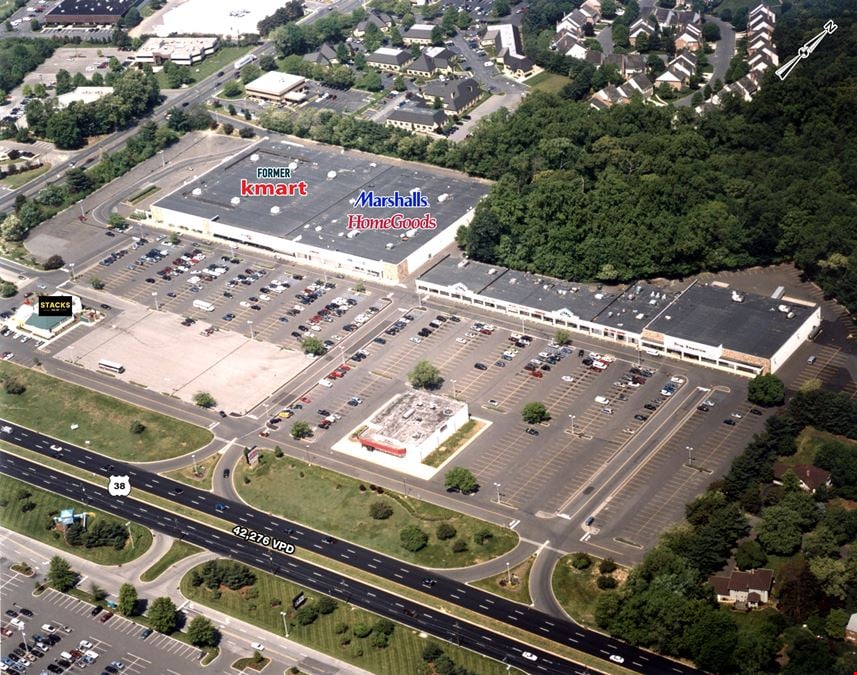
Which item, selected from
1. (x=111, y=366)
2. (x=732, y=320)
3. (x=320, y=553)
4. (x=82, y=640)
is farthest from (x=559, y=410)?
(x=82, y=640)

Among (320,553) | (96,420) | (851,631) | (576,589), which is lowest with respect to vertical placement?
(96,420)

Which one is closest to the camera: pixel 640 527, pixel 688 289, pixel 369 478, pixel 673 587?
pixel 673 587

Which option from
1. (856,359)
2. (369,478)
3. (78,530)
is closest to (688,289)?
(856,359)

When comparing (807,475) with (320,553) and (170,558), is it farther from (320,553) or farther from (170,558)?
(170,558)

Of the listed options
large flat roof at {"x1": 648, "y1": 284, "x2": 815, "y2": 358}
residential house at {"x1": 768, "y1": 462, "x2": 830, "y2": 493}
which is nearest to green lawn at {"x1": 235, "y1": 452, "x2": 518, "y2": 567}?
residential house at {"x1": 768, "y1": 462, "x2": 830, "y2": 493}

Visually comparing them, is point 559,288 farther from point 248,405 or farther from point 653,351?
point 248,405

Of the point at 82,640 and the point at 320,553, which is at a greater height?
the point at 320,553
